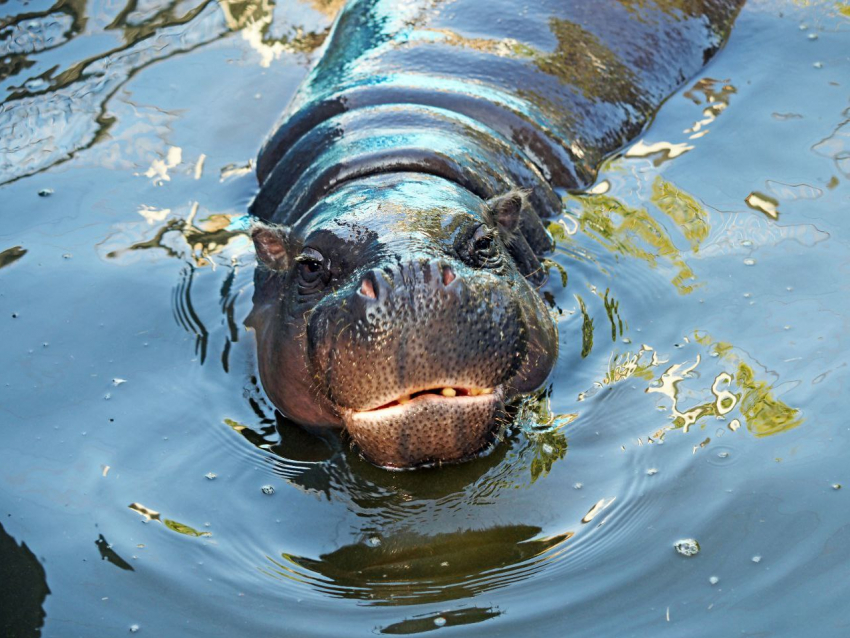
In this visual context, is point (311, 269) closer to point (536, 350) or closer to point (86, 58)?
point (536, 350)

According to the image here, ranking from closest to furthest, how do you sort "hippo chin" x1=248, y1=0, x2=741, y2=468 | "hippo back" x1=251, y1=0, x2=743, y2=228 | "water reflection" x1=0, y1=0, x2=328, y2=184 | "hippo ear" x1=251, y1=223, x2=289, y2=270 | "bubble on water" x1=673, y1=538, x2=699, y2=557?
"bubble on water" x1=673, y1=538, x2=699, y2=557
"hippo chin" x1=248, y1=0, x2=741, y2=468
"hippo ear" x1=251, y1=223, x2=289, y2=270
"hippo back" x1=251, y1=0, x2=743, y2=228
"water reflection" x1=0, y1=0, x2=328, y2=184

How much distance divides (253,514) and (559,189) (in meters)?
3.51

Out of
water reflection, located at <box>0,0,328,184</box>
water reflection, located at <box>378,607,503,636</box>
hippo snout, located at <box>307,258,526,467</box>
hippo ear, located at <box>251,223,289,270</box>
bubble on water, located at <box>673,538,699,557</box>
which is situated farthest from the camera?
water reflection, located at <box>0,0,328,184</box>

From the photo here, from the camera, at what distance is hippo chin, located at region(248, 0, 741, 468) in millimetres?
5016

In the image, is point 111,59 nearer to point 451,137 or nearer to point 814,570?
point 451,137

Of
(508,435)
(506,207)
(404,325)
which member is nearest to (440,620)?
(404,325)

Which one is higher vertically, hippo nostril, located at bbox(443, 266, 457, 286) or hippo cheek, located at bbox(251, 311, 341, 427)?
hippo nostril, located at bbox(443, 266, 457, 286)

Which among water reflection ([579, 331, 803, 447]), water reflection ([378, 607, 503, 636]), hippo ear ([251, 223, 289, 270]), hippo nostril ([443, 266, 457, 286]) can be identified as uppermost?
hippo nostril ([443, 266, 457, 286])

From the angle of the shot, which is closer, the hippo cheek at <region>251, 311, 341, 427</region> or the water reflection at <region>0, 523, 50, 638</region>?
the water reflection at <region>0, 523, 50, 638</region>

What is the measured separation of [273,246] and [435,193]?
926mm

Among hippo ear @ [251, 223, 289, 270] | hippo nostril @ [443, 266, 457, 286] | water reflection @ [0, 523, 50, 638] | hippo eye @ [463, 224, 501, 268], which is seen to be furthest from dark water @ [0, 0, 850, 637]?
hippo nostril @ [443, 266, 457, 286]

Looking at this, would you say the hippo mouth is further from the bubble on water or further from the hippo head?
the bubble on water

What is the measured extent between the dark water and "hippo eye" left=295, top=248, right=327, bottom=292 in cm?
82

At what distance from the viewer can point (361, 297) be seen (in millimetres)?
4941
